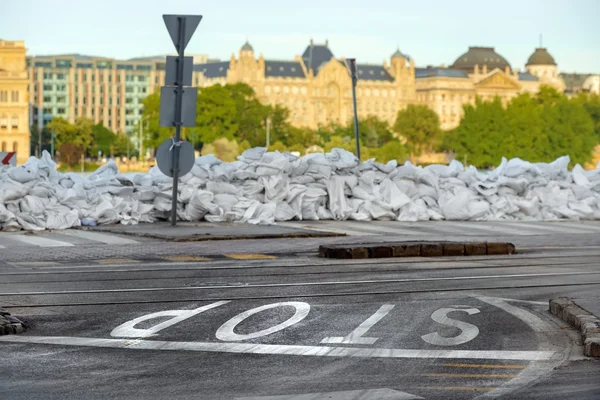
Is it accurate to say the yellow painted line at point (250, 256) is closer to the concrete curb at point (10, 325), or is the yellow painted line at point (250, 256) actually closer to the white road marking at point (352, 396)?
the concrete curb at point (10, 325)

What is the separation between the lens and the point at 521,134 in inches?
5846

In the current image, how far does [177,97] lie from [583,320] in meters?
11.6

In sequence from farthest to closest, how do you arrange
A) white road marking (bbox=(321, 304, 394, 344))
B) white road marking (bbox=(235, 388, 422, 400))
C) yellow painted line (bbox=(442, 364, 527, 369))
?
white road marking (bbox=(321, 304, 394, 344)) → yellow painted line (bbox=(442, 364, 527, 369)) → white road marking (bbox=(235, 388, 422, 400))

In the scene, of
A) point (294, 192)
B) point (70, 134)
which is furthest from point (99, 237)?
point (70, 134)

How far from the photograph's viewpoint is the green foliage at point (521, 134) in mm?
145875

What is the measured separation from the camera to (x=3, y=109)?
197 meters

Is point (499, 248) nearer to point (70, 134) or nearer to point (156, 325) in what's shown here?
point (156, 325)

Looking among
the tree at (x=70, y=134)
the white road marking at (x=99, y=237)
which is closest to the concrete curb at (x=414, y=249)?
the white road marking at (x=99, y=237)

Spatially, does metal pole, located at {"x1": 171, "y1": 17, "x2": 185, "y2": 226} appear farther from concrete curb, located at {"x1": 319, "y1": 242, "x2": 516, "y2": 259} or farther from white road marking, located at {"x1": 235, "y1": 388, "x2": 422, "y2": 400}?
white road marking, located at {"x1": 235, "y1": 388, "x2": 422, "y2": 400}

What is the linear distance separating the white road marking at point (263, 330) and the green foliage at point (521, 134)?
434 ft

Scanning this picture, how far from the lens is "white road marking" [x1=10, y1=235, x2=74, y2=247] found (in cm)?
1712

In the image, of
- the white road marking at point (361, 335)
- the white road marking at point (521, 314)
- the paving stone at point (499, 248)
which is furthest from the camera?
the paving stone at point (499, 248)

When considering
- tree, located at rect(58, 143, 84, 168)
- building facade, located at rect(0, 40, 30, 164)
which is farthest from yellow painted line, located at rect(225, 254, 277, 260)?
building facade, located at rect(0, 40, 30, 164)

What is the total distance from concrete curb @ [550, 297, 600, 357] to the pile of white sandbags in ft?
37.6
